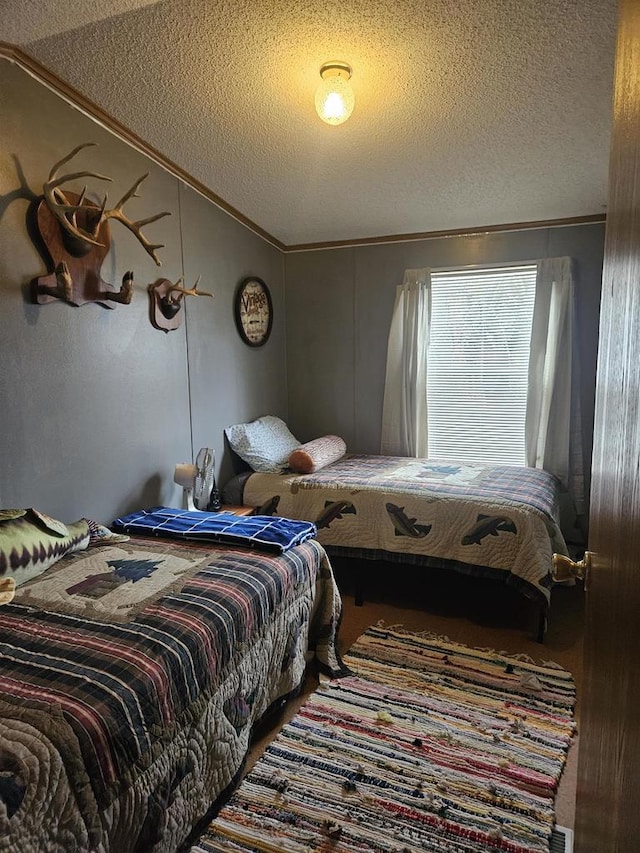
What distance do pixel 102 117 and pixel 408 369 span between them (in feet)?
8.50

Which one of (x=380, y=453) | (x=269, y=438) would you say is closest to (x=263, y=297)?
(x=269, y=438)

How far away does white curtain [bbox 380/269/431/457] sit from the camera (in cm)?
399

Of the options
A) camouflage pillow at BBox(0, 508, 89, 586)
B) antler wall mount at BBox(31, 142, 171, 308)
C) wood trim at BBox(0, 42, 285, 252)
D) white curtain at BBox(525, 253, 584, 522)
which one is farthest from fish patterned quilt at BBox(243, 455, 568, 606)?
wood trim at BBox(0, 42, 285, 252)

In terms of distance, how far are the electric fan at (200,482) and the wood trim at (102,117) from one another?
162 centimetres

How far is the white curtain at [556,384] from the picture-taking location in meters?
3.56

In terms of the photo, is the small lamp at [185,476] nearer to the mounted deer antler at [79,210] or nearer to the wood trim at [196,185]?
the mounted deer antler at [79,210]

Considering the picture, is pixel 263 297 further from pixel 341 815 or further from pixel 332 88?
pixel 341 815

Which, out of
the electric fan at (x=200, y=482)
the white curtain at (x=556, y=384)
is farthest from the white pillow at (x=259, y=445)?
the white curtain at (x=556, y=384)

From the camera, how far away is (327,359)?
4.32 metres

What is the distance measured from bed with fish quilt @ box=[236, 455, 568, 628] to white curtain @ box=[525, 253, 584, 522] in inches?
9.2

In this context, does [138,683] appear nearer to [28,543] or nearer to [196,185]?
[28,543]

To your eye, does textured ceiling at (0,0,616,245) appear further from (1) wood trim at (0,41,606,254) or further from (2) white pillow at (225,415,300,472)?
(2) white pillow at (225,415,300,472)

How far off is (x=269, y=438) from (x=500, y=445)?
5.85ft

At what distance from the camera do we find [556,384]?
3602mm
